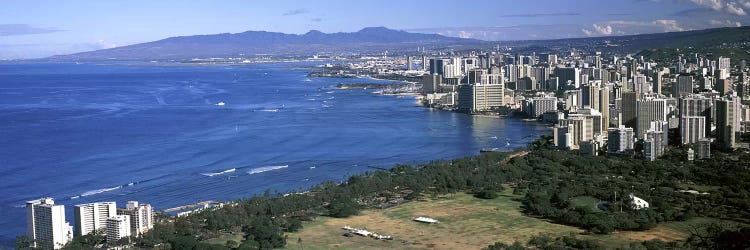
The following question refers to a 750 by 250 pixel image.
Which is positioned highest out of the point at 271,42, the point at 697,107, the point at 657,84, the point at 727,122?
the point at 271,42

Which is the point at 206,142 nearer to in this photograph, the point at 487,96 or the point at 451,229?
the point at 451,229

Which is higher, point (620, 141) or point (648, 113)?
point (648, 113)

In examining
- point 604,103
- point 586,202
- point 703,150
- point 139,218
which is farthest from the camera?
point 604,103

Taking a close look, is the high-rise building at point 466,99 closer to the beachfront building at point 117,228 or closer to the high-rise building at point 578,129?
the high-rise building at point 578,129

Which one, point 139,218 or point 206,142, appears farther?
point 206,142

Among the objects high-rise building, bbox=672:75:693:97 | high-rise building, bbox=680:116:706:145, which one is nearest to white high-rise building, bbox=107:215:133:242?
high-rise building, bbox=680:116:706:145

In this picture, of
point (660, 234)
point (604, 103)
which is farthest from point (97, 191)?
point (604, 103)

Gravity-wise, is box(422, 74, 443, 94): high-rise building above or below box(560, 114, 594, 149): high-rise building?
above

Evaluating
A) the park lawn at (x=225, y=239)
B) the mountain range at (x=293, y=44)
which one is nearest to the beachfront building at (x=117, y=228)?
the park lawn at (x=225, y=239)

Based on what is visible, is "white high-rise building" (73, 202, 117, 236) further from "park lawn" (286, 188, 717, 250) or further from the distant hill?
the distant hill
